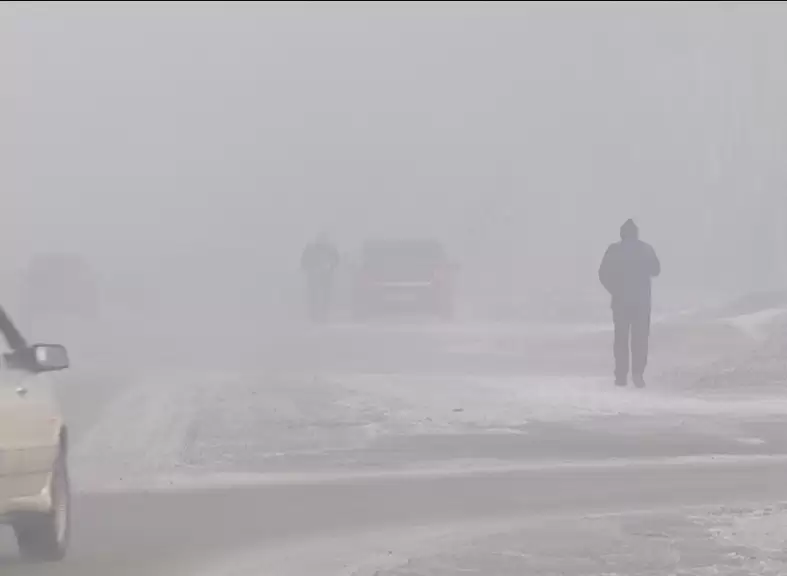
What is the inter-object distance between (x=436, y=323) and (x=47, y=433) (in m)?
23.8

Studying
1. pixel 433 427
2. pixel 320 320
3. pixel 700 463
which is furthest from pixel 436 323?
pixel 700 463

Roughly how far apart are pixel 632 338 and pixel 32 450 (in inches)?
449

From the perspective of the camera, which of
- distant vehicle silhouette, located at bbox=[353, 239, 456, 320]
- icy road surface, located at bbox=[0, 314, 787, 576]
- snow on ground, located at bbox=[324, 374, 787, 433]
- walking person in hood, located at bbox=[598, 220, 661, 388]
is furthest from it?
distant vehicle silhouette, located at bbox=[353, 239, 456, 320]

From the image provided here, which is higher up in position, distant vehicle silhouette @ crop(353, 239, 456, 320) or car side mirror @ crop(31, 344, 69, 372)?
car side mirror @ crop(31, 344, 69, 372)

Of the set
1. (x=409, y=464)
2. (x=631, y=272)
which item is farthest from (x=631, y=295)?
(x=409, y=464)

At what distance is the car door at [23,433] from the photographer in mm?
7879

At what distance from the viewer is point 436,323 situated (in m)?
32.0

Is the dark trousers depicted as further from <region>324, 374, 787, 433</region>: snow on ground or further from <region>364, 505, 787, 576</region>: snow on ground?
<region>364, 505, 787, 576</region>: snow on ground

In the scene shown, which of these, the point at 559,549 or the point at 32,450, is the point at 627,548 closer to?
the point at 559,549

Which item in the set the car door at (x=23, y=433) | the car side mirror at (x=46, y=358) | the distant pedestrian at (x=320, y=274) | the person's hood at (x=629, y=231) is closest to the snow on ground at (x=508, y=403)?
the person's hood at (x=629, y=231)

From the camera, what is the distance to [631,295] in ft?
60.5

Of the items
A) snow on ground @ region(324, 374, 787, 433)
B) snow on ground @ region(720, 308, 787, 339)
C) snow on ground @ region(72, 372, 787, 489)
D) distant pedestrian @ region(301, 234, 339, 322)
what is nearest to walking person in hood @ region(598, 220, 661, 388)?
snow on ground @ region(324, 374, 787, 433)

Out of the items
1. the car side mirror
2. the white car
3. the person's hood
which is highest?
the person's hood

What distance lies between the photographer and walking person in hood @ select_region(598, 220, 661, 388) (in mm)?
18438
